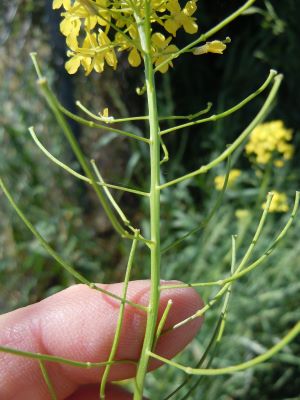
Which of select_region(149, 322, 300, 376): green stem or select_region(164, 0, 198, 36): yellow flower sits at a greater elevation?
select_region(164, 0, 198, 36): yellow flower

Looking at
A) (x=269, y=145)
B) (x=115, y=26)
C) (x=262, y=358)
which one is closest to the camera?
(x=262, y=358)

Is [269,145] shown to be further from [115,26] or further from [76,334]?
[115,26]

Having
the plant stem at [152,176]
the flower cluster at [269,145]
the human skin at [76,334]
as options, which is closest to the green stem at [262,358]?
the plant stem at [152,176]

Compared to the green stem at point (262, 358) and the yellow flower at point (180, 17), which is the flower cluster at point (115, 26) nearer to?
the yellow flower at point (180, 17)

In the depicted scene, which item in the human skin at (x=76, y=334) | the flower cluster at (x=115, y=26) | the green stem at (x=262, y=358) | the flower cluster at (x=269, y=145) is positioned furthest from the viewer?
the flower cluster at (x=269, y=145)

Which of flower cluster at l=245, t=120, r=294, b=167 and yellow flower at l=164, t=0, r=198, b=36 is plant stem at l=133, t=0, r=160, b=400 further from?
flower cluster at l=245, t=120, r=294, b=167

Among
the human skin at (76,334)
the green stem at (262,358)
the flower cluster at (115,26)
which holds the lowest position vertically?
the human skin at (76,334)

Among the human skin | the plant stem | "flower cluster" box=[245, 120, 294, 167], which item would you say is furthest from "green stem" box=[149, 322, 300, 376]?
"flower cluster" box=[245, 120, 294, 167]

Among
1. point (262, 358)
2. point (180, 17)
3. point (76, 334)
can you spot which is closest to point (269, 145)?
point (76, 334)
